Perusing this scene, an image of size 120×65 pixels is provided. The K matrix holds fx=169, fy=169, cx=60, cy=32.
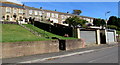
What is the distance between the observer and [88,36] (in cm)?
3094

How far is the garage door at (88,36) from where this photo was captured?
2968 centimetres

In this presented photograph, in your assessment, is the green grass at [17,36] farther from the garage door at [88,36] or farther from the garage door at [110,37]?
the garage door at [110,37]

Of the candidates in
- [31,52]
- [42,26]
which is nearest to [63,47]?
[31,52]

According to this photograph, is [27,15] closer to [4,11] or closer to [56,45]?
[4,11]

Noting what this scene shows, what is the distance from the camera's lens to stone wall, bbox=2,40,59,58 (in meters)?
14.3

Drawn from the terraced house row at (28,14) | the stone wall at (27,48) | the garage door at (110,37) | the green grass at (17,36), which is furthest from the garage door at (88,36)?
the terraced house row at (28,14)

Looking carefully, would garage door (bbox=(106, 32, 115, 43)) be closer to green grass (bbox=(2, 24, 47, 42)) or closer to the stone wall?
green grass (bbox=(2, 24, 47, 42))

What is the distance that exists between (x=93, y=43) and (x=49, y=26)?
37.1 feet

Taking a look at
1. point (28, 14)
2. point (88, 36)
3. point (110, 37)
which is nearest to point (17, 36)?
point (88, 36)

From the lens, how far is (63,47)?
22.1 meters

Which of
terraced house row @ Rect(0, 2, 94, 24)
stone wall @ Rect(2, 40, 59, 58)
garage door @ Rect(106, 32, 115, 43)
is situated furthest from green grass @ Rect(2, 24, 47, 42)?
terraced house row @ Rect(0, 2, 94, 24)

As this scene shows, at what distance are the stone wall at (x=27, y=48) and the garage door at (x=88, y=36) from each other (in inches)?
421

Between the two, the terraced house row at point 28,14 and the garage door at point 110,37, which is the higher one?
the terraced house row at point 28,14

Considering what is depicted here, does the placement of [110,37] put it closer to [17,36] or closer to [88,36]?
[88,36]
